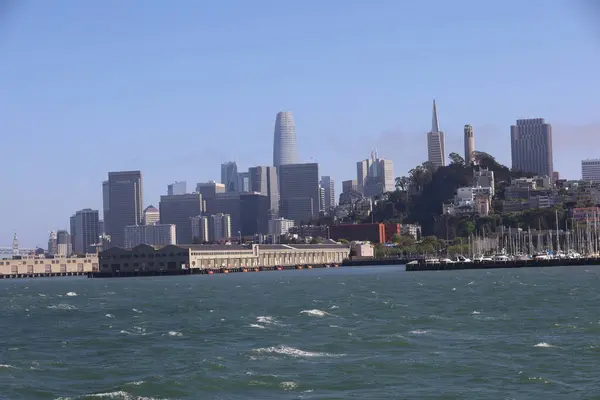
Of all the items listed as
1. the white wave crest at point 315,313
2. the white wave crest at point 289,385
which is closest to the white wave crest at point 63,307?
the white wave crest at point 315,313

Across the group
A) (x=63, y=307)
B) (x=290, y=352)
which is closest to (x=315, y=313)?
(x=290, y=352)

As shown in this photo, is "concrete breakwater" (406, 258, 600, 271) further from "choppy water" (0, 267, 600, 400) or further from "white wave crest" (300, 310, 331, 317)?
"white wave crest" (300, 310, 331, 317)

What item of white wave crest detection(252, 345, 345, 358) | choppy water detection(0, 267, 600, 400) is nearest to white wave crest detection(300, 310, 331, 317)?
choppy water detection(0, 267, 600, 400)

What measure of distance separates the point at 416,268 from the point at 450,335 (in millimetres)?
134017

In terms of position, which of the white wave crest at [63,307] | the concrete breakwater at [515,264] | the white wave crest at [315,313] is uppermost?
the concrete breakwater at [515,264]

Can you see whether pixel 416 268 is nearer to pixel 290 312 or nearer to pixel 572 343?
pixel 290 312

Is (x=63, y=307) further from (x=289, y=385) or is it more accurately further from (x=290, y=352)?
(x=289, y=385)

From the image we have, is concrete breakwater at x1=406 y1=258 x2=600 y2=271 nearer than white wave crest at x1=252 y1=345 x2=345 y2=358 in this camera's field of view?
No

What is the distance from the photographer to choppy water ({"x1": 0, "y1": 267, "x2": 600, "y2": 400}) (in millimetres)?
36812

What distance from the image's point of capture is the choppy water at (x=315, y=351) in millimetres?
36812

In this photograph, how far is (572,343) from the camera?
149 ft

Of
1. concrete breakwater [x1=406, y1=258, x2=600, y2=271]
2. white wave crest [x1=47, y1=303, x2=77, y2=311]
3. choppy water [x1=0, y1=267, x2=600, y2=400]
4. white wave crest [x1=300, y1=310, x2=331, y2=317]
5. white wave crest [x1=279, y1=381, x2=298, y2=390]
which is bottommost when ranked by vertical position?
white wave crest [x1=279, y1=381, x2=298, y2=390]

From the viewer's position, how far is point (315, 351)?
4553cm

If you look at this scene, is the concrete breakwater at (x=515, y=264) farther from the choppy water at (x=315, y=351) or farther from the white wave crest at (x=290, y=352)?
the white wave crest at (x=290, y=352)
